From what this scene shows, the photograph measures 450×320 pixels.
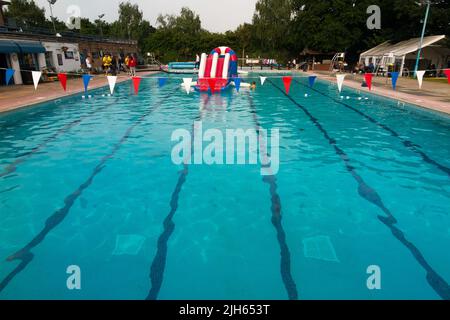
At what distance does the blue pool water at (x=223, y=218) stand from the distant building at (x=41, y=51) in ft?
28.7

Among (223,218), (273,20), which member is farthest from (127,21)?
(223,218)

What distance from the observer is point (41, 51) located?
20.3 meters

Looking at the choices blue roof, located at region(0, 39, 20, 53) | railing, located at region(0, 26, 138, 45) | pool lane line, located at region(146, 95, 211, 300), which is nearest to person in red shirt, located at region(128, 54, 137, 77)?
railing, located at region(0, 26, 138, 45)

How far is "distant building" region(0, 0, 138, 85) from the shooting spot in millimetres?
18062

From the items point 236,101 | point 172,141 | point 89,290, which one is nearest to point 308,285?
point 89,290

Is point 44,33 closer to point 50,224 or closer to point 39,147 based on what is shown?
point 39,147

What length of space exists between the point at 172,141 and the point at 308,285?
5749 mm

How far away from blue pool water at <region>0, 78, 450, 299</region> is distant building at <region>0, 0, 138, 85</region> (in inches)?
345

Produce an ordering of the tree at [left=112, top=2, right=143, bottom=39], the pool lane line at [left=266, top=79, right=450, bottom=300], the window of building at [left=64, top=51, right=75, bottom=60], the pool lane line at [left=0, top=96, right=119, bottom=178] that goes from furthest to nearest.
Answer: the tree at [left=112, top=2, right=143, bottom=39]
the window of building at [left=64, top=51, right=75, bottom=60]
the pool lane line at [left=0, top=96, right=119, bottom=178]
the pool lane line at [left=266, top=79, right=450, bottom=300]

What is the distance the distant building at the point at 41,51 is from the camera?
711 inches

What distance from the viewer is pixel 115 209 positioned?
4793 millimetres

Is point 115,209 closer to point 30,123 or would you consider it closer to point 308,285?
point 308,285

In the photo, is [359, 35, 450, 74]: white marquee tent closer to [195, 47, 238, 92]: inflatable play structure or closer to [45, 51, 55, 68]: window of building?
[195, 47, 238, 92]: inflatable play structure

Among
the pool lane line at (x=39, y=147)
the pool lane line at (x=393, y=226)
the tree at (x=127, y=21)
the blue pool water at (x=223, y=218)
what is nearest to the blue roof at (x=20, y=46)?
the pool lane line at (x=39, y=147)
